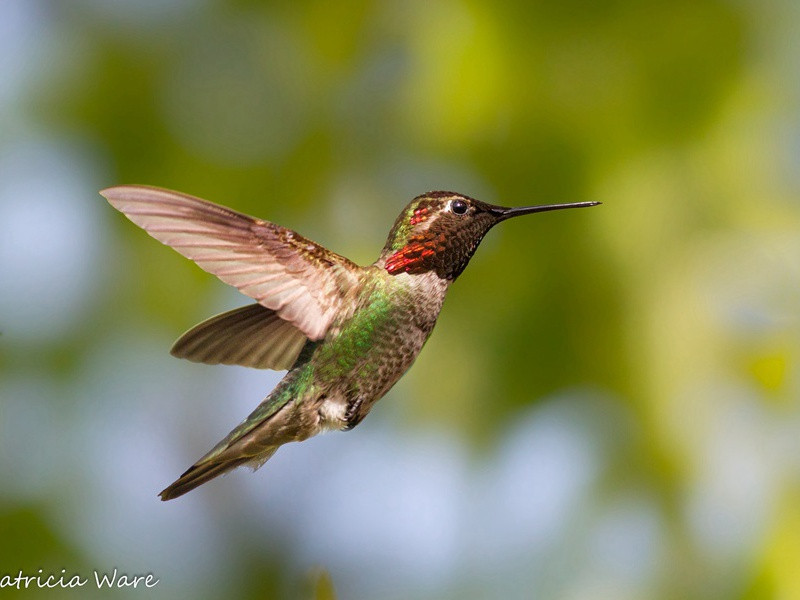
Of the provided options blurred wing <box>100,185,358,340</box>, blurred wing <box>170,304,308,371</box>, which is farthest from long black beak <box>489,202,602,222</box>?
blurred wing <box>170,304,308,371</box>

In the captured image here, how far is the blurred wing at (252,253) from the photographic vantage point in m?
1.14

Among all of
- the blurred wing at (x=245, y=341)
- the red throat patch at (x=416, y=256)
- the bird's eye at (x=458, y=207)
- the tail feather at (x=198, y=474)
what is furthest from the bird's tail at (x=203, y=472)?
the bird's eye at (x=458, y=207)

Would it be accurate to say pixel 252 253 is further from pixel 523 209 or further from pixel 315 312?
pixel 523 209

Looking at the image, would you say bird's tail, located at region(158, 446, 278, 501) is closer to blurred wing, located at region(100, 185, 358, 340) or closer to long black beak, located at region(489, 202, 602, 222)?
blurred wing, located at region(100, 185, 358, 340)

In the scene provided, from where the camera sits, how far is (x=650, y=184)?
11.1 feet

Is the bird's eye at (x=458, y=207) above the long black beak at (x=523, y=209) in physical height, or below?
below

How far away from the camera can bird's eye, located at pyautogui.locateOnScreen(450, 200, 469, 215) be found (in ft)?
4.71

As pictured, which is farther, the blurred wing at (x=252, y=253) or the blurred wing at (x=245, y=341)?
the blurred wing at (x=245, y=341)

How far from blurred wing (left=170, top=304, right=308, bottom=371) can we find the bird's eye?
0.30m

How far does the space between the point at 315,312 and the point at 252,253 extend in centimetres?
17

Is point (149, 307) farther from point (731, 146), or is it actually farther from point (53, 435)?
point (731, 146)

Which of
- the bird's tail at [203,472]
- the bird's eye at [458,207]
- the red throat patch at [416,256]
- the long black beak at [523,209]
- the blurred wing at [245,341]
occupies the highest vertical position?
the long black beak at [523,209]

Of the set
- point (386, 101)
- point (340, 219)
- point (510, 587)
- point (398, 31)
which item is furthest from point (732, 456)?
point (398, 31)

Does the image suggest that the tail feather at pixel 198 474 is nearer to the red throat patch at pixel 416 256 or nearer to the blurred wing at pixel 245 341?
the blurred wing at pixel 245 341
